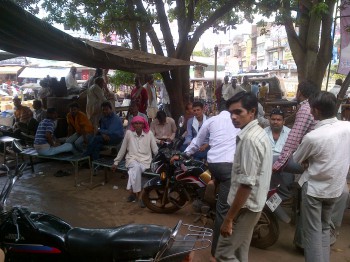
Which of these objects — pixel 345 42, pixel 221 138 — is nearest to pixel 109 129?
pixel 221 138

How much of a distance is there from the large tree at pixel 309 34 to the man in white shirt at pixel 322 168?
4.44 metres

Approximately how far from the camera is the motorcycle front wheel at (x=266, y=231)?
3.58m

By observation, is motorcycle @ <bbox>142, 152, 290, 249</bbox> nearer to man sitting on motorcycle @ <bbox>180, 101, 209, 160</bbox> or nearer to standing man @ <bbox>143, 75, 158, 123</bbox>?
man sitting on motorcycle @ <bbox>180, 101, 209, 160</bbox>

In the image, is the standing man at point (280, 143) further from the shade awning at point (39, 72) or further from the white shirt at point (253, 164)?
the shade awning at point (39, 72)

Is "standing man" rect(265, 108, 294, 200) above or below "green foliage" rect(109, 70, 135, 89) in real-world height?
below

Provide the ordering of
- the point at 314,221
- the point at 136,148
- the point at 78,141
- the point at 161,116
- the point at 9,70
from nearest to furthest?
the point at 314,221, the point at 136,148, the point at 161,116, the point at 78,141, the point at 9,70

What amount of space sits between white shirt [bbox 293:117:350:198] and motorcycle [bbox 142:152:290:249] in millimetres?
744

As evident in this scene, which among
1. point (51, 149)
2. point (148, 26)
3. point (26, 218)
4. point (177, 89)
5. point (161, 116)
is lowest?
point (51, 149)

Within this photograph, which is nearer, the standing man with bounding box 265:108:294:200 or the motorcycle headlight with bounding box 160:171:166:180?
the standing man with bounding box 265:108:294:200

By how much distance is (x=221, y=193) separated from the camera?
10.2 feet

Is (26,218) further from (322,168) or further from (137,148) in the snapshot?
(137,148)

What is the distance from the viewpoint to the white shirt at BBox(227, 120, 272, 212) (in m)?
2.24

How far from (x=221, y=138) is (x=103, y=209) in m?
2.20

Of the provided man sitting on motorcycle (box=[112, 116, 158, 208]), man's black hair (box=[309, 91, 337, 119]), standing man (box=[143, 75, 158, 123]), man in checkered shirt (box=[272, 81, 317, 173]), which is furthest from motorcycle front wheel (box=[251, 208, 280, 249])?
standing man (box=[143, 75, 158, 123])
